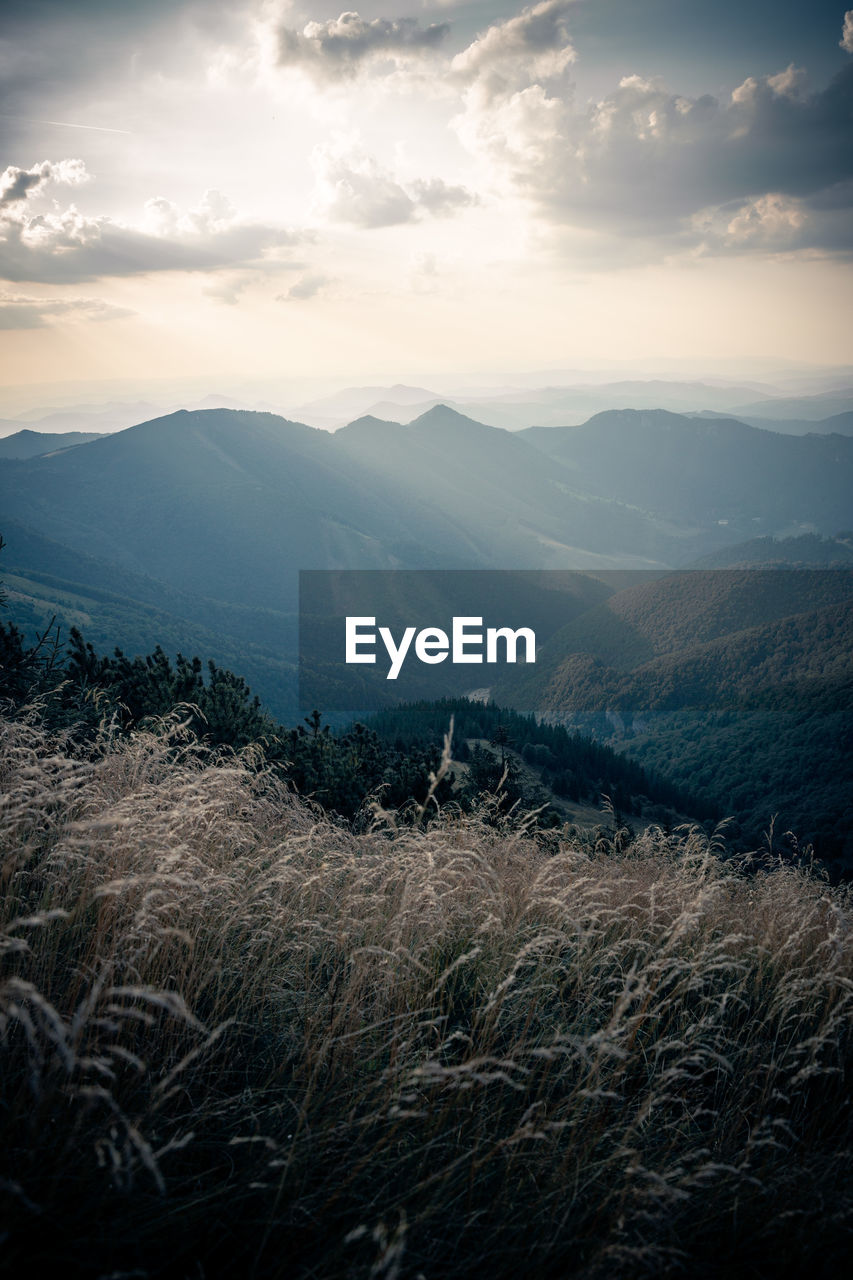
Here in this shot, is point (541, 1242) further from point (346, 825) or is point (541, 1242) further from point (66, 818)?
point (346, 825)

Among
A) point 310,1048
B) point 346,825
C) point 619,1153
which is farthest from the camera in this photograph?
point 346,825

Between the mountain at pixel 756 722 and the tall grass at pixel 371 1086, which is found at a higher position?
the tall grass at pixel 371 1086

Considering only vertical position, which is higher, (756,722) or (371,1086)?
(371,1086)

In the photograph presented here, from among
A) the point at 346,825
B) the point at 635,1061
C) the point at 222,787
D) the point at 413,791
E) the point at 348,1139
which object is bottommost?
the point at 413,791

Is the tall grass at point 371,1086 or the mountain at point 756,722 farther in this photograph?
the mountain at point 756,722

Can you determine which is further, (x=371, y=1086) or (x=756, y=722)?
(x=756, y=722)

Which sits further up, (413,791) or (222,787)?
(222,787)

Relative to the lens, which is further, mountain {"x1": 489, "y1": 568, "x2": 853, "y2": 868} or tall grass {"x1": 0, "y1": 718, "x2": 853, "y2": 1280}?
mountain {"x1": 489, "y1": 568, "x2": 853, "y2": 868}

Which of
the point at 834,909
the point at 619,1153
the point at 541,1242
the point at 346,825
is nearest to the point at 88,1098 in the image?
the point at 541,1242
